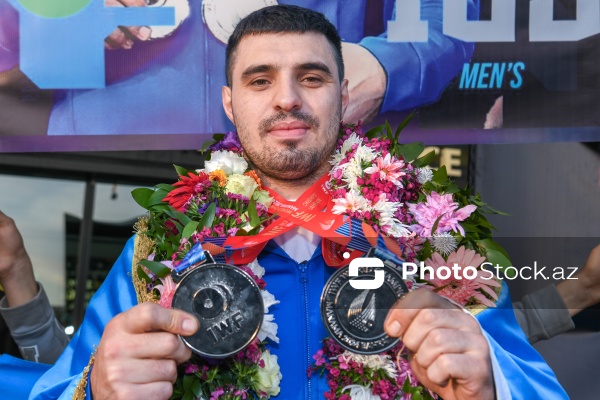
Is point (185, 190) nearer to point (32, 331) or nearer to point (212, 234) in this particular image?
point (212, 234)

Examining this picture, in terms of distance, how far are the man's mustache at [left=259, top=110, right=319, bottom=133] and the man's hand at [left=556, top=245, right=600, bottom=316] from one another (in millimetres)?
1683

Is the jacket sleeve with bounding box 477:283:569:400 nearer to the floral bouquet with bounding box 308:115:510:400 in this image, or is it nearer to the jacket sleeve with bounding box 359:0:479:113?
the floral bouquet with bounding box 308:115:510:400

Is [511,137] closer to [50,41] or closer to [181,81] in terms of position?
[181,81]

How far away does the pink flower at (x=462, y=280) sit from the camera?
7.54 ft

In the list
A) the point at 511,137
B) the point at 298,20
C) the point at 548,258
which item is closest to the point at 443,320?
the point at 298,20

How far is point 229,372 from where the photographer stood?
2.14 m

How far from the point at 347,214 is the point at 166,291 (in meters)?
0.60

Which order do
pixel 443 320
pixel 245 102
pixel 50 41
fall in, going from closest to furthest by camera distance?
pixel 443 320 < pixel 245 102 < pixel 50 41

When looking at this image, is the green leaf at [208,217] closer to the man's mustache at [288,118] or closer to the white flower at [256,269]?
the white flower at [256,269]

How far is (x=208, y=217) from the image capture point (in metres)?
2.33

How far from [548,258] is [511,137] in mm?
1124

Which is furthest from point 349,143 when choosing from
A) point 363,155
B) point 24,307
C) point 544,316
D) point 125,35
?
point 24,307

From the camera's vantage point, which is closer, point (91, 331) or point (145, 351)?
point (145, 351)

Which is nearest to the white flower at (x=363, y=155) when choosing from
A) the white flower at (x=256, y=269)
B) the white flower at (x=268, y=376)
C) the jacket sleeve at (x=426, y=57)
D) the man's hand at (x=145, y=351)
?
the white flower at (x=256, y=269)
